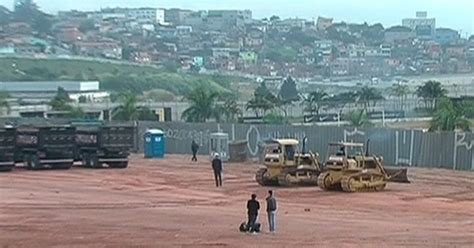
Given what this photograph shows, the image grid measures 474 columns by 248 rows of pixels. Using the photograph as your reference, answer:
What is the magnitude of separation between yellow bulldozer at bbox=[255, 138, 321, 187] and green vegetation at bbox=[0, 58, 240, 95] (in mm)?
88316

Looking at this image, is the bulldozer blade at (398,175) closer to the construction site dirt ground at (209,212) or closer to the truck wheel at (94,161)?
the construction site dirt ground at (209,212)

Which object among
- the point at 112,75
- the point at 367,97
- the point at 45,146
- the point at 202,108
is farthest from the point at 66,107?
the point at 112,75

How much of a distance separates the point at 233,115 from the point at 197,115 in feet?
16.0

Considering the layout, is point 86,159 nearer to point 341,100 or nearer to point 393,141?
point 393,141

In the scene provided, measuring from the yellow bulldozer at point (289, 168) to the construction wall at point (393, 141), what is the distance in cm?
1074

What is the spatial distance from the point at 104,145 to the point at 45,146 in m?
3.23

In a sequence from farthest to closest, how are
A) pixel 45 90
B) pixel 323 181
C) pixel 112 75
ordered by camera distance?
pixel 112 75, pixel 45 90, pixel 323 181

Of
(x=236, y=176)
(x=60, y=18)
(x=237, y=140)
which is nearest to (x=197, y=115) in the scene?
(x=237, y=140)

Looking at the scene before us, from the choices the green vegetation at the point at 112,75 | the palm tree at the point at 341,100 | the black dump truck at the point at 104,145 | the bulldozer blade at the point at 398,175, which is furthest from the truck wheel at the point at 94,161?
the green vegetation at the point at 112,75

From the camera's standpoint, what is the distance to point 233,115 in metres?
97.4

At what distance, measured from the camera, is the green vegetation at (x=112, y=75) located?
135m

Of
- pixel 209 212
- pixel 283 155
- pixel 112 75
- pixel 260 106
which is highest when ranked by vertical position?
pixel 283 155

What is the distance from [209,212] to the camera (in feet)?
113

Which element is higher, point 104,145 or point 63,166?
point 104,145
